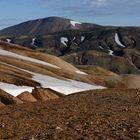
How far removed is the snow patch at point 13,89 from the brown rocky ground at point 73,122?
61.8 ft

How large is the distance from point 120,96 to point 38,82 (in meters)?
24.0

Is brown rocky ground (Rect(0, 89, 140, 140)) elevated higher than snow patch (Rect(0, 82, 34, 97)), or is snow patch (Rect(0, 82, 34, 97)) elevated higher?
brown rocky ground (Rect(0, 89, 140, 140))

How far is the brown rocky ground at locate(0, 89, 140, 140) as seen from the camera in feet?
48.9

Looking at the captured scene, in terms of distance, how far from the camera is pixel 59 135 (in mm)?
14938

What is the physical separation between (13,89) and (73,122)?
25.6m

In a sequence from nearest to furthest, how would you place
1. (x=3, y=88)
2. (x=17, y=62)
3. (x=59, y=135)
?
(x=59, y=135), (x=3, y=88), (x=17, y=62)

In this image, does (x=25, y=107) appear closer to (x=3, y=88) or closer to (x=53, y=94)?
(x=3, y=88)

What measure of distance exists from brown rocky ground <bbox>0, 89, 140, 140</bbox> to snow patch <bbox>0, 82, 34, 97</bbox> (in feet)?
61.8

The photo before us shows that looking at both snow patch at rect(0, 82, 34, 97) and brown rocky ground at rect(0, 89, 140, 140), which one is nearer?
brown rocky ground at rect(0, 89, 140, 140)

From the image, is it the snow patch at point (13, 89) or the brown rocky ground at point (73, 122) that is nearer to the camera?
the brown rocky ground at point (73, 122)

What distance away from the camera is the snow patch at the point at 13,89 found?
1629 inches

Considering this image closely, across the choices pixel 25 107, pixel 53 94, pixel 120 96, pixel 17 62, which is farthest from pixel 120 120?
pixel 17 62

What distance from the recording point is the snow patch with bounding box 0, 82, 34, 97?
4138cm

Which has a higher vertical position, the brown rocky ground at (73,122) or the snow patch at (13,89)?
the brown rocky ground at (73,122)
